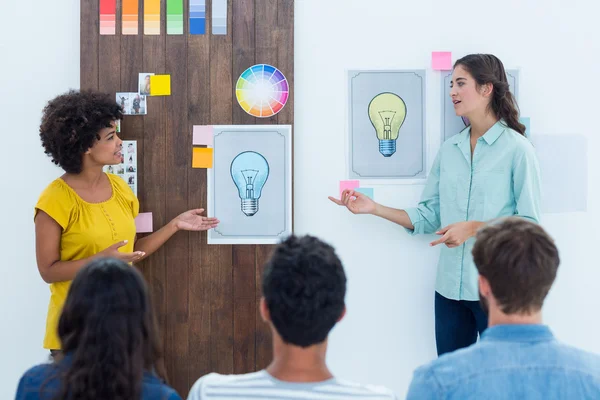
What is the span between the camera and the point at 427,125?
2734 mm

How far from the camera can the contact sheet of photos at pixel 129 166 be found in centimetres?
272

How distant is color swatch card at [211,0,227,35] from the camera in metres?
2.70

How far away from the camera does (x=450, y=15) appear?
2.72 meters

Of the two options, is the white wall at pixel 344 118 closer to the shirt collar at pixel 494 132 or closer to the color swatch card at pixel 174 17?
the shirt collar at pixel 494 132

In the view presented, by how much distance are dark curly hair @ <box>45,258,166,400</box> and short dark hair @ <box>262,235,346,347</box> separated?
0.28 m

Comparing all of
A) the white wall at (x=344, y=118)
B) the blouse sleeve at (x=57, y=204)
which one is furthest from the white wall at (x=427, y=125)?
the blouse sleeve at (x=57, y=204)

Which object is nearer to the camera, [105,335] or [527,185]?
[105,335]

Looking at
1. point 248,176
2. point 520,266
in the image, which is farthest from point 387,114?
point 520,266

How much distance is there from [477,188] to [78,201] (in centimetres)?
152

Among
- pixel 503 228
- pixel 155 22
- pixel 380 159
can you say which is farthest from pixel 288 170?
pixel 503 228

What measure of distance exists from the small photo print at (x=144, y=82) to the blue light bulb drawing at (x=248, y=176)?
19.2 inches

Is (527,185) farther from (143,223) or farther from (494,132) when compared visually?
(143,223)

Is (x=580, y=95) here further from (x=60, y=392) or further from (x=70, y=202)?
(x=60, y=392)

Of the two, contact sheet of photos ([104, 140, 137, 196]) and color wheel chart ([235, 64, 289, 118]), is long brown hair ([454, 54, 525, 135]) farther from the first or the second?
contact sheet of photos ([104, 140, 137, 196])
